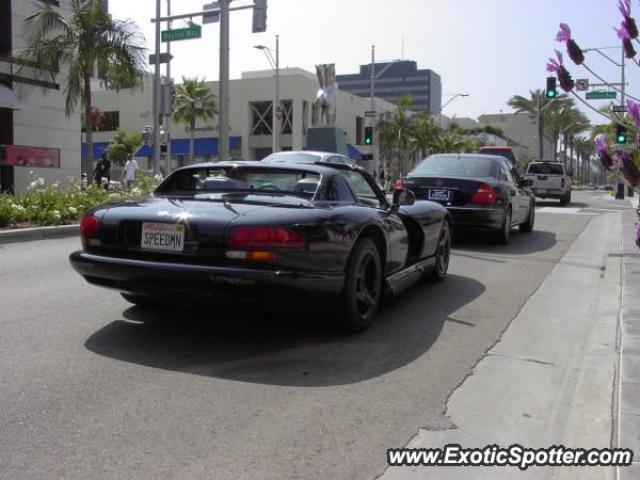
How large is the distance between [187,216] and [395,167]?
57.1 meters

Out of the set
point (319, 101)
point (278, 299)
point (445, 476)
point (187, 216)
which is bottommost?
point (445, 476)

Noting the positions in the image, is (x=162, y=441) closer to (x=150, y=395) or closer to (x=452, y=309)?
(x=150, y=395)

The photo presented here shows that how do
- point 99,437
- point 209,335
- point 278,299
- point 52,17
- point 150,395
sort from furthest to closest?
point 52,17
point 209,335
point 278,299
point 150,395
point 99,437

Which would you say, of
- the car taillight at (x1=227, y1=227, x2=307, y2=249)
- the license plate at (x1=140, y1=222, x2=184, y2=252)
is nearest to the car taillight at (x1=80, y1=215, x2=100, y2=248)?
the license plate at (x1=140, y1=222, x2=184, y2=252)

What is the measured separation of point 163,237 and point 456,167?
736 cm

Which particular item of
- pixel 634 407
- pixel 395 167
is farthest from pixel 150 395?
pixel 395 167

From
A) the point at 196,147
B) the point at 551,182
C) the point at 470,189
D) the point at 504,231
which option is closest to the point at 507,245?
the point at 504,231

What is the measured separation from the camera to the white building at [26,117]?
19031mm

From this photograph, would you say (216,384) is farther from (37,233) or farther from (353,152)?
(353,152)

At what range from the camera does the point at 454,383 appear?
3.95 metres

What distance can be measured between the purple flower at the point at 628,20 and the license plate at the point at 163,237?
9.41 feet

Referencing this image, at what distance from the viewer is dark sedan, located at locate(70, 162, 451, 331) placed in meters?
4.12

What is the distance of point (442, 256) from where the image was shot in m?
7.26

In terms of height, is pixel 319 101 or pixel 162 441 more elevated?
pixel 319 101
